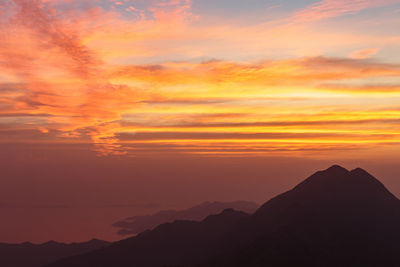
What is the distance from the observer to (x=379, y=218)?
14538 cm

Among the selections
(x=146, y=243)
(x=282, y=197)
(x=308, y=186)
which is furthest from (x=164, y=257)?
(x=308, y=186)

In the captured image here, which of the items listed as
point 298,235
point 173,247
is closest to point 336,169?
point 298,235

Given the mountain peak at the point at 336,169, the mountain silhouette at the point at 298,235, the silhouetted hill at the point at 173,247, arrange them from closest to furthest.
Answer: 1. the mountain silhouette at the point at 298,235
2. the mountain peak at the point at 336,169
3. the silhouetted hill at the point at 173,247

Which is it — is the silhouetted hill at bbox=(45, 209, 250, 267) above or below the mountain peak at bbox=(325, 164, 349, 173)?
below

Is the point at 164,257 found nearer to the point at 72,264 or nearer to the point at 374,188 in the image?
the point at 72,264

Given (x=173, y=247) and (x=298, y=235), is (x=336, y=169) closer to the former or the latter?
(x=298, y=235)

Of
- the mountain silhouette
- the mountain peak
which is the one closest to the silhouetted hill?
the mountain silhouette

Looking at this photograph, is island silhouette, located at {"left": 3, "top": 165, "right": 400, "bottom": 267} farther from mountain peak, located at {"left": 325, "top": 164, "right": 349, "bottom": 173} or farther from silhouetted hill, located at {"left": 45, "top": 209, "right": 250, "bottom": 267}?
mountain peak, located at {"left": 325, "top": 164, "right": 349, "bottom": 173}

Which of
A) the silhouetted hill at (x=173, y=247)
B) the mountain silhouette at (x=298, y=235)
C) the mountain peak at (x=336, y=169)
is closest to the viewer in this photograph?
the mountain silhouette at (x=298, y=235)

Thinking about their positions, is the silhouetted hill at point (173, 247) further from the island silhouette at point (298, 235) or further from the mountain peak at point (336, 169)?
the mountain peak at point (336, 169)

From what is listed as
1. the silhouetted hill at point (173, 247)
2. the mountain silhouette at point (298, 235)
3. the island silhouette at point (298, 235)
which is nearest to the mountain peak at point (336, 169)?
the mountain silhouette at point (298, 235)

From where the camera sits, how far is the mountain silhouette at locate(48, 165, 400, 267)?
130 meters

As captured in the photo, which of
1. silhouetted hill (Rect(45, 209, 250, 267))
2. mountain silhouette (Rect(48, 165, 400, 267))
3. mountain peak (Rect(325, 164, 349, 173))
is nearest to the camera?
mountain silhouette (Rect(48, 165, 400, 267))

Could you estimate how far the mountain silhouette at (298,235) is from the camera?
427ft
